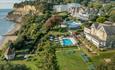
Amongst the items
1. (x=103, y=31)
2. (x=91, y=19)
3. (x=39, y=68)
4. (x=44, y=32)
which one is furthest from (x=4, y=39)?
(x=39, y=68)

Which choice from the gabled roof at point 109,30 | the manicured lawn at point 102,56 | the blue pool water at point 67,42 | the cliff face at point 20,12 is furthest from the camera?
the cliff face at point 20,12

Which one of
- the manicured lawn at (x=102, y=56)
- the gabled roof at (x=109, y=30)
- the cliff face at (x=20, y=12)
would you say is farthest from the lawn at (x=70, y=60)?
the cliff face at (x=20, y=12)

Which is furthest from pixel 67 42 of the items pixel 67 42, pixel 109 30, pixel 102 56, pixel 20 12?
pixel 20 12

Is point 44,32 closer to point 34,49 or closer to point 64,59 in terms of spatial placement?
point 34,49

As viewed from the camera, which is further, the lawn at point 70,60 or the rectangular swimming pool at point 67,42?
the rectangular swimming pool at point 67,42

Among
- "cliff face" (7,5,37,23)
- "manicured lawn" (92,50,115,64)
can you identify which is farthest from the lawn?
"cliff face" (7,5,37,23)

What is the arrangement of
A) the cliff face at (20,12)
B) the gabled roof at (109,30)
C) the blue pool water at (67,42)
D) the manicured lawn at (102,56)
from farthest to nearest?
the cliff face at (20,12) → the blue pool water at (67,42) → the gabled roof at (109,30) → the manicured lawn at (102,56)

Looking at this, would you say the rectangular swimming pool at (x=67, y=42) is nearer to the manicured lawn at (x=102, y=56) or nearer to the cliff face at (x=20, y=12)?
the manicured lawn at (x=102, y=56)
